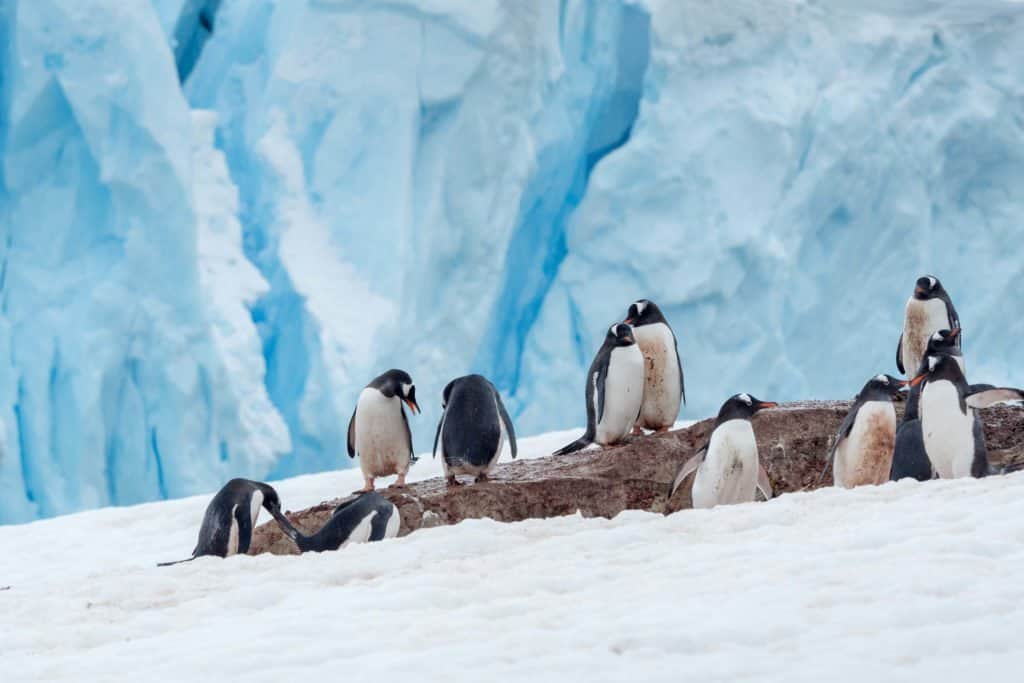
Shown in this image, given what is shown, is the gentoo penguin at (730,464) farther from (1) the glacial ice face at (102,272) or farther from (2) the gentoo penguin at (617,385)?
(1) the glacial ice face at (102,272)

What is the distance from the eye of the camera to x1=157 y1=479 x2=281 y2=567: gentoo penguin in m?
4.97

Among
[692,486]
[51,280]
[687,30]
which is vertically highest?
[687,30]

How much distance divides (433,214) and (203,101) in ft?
9.22

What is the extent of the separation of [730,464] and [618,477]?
0.57m

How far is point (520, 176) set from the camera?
38.7 ft

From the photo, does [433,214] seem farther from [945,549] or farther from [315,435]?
[945,549]

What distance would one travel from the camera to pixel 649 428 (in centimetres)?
645

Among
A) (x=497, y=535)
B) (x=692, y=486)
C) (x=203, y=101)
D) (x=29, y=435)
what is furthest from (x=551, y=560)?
(x=203, y=101)

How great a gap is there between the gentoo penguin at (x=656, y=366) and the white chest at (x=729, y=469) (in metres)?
1.14

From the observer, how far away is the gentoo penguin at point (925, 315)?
265 inches

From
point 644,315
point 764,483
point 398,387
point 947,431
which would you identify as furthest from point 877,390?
point 398,387

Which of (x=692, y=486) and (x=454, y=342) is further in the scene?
(x=454, y=342)

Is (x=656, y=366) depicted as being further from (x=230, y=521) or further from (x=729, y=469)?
(x=230, y=521)

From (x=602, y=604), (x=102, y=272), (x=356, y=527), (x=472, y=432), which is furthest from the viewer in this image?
(x=102, y=272)
